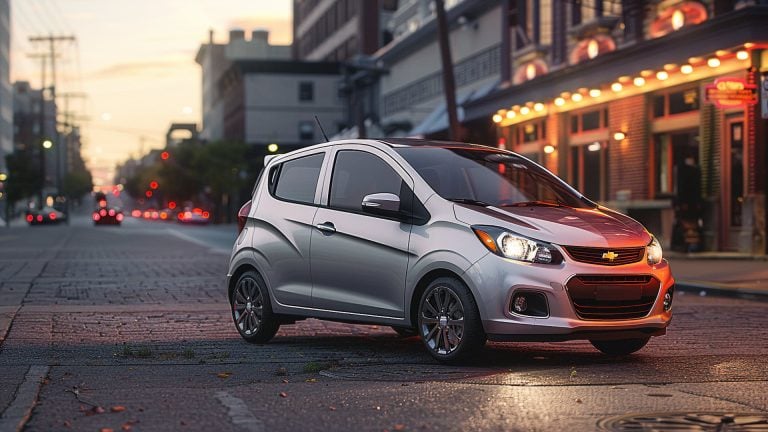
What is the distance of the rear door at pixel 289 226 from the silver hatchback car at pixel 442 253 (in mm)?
12

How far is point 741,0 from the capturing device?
22.1m

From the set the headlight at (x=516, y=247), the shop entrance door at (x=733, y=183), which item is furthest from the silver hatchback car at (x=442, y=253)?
the shop entrance door at (x=733, y=183)

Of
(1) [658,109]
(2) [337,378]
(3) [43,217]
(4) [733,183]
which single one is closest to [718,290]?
(4) [733,183]

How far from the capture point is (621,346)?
29.6ft

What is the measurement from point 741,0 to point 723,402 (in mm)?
16814

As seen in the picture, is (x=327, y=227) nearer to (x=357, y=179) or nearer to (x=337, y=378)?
(x=357, y=179)

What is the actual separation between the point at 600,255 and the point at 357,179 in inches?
87.6

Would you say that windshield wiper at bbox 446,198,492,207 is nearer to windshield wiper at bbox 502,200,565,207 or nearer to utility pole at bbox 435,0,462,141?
windshield wiper at bbox 502,200,565,207

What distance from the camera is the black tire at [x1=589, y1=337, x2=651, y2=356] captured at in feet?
29.4

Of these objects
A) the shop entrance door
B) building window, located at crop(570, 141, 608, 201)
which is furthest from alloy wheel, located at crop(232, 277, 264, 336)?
building window, located at crop(570, 141, 608, 201)

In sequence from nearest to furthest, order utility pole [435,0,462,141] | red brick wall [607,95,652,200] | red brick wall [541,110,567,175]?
red brick wall [607,95,652,200] < utility pole [435,0,462,141] < red brick wall [541,110,567,175]

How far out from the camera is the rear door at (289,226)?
382 inches

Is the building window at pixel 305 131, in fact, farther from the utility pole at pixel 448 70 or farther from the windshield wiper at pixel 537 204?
the windshield wiper at pixel 537 204

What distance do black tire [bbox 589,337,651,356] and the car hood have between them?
0.88 m
